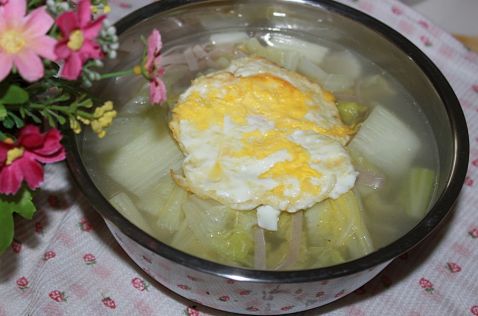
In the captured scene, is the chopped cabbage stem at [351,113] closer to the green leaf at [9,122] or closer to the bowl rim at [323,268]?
the bowl rim at [323,268]

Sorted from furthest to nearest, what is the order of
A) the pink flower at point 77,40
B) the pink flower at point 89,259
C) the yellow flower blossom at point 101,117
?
1. the pink flower at point 89,259
2. the yellow flower blossom at point 101,117
3. the pink flower at point 77,40

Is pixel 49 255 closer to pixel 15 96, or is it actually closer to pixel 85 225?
pixel 85 225

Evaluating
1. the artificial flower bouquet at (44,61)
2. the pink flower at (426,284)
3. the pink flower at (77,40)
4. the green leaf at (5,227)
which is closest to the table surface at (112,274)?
the pink flower at (426,284)

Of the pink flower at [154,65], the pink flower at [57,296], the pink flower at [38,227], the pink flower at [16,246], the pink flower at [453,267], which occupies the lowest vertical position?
the pink flower at [16,246]

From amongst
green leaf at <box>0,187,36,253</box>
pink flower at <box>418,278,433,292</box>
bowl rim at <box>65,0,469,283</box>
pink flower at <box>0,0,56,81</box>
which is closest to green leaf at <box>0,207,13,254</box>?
green leaf at <box>0,187,36,253</box>

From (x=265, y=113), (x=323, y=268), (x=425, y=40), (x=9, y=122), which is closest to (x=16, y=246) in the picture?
(x=9, y=122)

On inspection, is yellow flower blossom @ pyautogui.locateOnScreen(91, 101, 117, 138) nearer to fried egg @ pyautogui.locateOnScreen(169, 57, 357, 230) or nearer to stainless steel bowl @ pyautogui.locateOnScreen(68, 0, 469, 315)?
stainless steel bowl @ pyautogui.locateOnScreen(68, 0, 469, 315)
